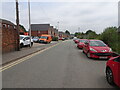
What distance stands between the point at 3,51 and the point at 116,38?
1314 cm

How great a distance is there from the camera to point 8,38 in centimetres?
1292

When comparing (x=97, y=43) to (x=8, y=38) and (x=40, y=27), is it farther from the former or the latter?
(x=40, y=27)

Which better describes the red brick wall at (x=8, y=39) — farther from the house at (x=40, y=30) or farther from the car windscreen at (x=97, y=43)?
the house at (x=40, y=30)

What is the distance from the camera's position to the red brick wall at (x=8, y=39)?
12141 millimetres

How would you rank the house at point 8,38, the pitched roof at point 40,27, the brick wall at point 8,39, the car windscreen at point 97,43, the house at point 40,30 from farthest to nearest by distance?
the pitched roof at point 40,27 < the house at point 40,30 < the brick wall at point 8,39 < the house at point 8,38 < the car windscreen at point 97,43

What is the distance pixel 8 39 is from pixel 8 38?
99 mm

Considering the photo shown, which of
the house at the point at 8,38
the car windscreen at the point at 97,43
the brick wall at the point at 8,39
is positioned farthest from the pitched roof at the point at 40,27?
the car windscreen at the point at 97,43

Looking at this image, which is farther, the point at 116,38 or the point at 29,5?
the point at 29,5

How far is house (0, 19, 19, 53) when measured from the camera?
11.8 meters

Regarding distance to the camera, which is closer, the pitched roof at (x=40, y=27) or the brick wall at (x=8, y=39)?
the brick wall at (x=8, y=39)

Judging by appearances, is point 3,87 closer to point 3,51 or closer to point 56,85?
point 56,85

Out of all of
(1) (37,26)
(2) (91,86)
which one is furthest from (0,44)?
(1) (37,26)

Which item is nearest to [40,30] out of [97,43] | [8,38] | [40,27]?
[40,27]

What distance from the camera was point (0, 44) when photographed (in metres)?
11.4
